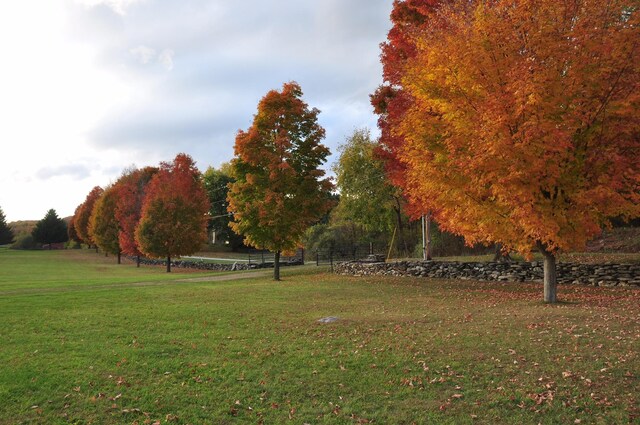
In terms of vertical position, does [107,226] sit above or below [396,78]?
below

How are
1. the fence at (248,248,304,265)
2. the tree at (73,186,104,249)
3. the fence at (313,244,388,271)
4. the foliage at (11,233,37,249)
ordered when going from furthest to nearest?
the foliage at (11,233,37,249) < the tree at (73,186,104,249) < the fence at (248,248,304,265) < the fence at (313,244,388,271)

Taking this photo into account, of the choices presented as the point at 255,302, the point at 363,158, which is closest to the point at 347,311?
the point at 255,302

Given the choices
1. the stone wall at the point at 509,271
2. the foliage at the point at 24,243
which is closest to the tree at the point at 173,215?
the stone wall at the point at 509,271

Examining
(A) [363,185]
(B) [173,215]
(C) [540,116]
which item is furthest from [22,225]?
(C) [540,116]

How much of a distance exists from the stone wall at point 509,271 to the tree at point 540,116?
5.09 metres

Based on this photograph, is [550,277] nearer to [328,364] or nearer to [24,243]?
[328,364]

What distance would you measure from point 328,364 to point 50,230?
323 ft

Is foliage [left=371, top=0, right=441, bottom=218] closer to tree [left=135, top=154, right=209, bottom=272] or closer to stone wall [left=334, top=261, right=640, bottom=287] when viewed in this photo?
stone wall [left=334, top=261, right=640, bottom=287]

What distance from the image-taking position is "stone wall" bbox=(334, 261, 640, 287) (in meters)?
16.3

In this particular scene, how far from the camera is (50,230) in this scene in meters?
90.9

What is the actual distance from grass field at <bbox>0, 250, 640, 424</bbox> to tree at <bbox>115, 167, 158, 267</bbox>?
32.3m

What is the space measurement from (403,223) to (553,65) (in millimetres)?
27866

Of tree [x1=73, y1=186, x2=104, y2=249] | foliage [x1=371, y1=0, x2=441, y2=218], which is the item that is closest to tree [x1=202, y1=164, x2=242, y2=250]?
tree [x1=73, y1=186, x2=104, y2=249]

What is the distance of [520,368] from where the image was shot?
697 cm
